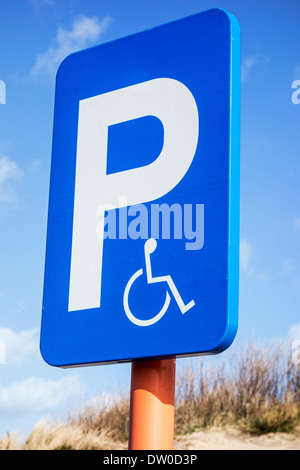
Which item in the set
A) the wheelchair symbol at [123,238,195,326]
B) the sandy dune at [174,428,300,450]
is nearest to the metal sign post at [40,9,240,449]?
the wheelchair symbol at [123,238,195,326]

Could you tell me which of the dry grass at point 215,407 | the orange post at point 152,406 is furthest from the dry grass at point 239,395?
the orange post at point 152,406

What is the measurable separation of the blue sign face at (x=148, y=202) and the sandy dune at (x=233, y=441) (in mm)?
6132

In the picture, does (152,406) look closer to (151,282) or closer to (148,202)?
(151,282)

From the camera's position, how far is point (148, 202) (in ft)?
7.48

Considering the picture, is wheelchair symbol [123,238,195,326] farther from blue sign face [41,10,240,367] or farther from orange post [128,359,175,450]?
orange post [128,359,175,450]

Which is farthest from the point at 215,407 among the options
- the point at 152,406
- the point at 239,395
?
the point at 152,406

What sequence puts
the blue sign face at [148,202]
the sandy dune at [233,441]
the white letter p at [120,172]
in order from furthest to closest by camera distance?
the sandy dune at [233,441], the white letter p at [120,172], the blue sign face at [148,202]

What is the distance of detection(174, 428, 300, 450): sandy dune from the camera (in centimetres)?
793

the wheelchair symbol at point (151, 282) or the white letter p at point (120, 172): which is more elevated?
the white letter p at point (120, 172)

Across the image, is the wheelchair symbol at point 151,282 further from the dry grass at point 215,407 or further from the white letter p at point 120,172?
the dry grass at point 215,407

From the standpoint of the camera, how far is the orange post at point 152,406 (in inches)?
85.4

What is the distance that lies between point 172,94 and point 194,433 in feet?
22.7

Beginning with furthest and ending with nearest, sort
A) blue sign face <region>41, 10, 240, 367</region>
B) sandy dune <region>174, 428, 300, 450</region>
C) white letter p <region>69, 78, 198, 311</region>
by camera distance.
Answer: sandy dune <region>174, 428, 300, 450</region> → white letter p <region>69, 78, 198, 311</region> → blue sign face <region>41, 10, 240, 367</region>

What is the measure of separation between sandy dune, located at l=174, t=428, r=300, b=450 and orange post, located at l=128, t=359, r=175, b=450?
606 cm
